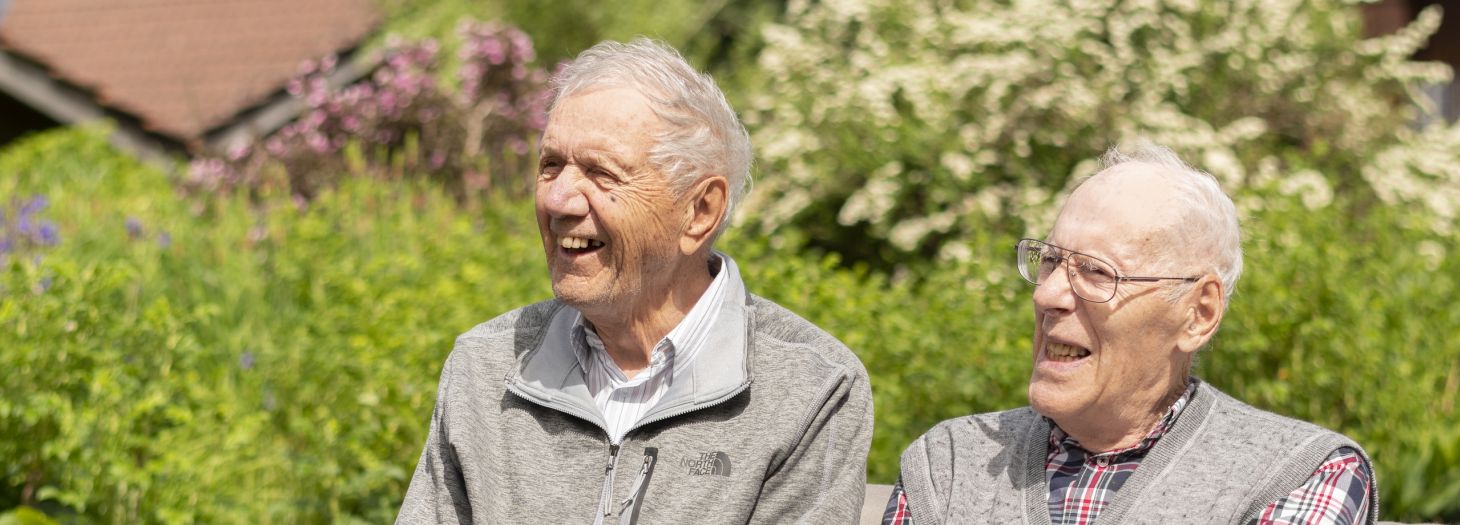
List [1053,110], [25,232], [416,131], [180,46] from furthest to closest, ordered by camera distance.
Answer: [180,46], [416,131], [1053,110], [25,232]

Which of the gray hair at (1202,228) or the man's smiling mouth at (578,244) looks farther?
the man's smiling mouth at (578,244)

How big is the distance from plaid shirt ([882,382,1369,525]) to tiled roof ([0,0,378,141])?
1015 cm

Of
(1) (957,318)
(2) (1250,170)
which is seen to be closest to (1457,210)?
(2) (1250,170)

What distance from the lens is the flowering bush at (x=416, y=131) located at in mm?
8344

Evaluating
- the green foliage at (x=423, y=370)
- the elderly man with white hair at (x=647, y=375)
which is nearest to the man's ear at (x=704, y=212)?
the elderly man with white hair at (x=647, y=375)

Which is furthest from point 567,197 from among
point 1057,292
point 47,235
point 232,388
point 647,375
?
point 47,235

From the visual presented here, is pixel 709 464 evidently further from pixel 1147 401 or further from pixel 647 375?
pixel 1147 401

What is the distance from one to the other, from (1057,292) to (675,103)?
704 millimetres

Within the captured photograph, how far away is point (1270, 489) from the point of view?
2184 mm

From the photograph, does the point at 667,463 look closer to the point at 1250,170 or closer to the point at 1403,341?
the point at 1403,341

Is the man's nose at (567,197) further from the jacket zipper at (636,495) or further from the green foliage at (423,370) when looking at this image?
the green foliage at (423,370)

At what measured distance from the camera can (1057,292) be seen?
229cm

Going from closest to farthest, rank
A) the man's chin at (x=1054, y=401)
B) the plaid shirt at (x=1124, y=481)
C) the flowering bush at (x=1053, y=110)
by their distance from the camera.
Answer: the plaid shirt at (x=1124, y=481), the man's chin at (x=1054, y=401), the flowering bush at (x=1053, y=110)

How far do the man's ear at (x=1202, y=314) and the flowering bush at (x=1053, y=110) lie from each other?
4.00 meters
